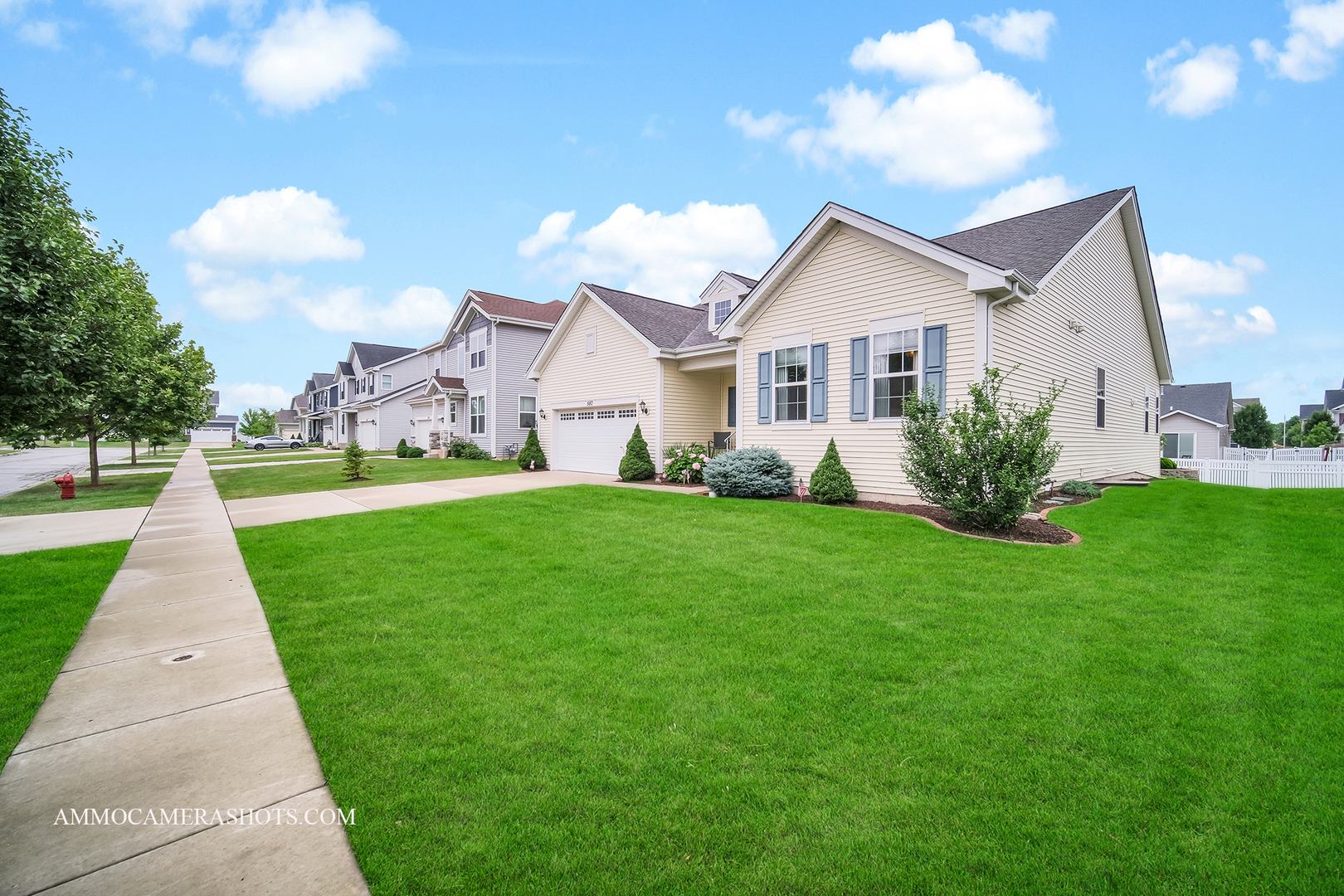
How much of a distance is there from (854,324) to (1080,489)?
19.6ft

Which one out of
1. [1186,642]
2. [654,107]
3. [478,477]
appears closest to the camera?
[1186,642]

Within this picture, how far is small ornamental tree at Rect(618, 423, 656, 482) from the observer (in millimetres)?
16594

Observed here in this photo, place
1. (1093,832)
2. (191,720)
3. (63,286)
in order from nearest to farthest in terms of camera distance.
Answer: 1. (1093,832)
2. (191,720)
3. (63,286)

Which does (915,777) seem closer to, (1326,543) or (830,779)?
(830,779)

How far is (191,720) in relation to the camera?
3240 mm

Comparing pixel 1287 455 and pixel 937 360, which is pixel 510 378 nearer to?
pixel 937 360

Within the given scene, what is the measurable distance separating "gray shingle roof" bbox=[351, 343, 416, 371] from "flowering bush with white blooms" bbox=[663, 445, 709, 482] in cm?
3688

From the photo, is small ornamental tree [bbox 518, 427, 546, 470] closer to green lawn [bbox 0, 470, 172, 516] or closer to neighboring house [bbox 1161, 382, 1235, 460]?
green lawn [bbox 0, 470, 172, 516]

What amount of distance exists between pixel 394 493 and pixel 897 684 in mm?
12628

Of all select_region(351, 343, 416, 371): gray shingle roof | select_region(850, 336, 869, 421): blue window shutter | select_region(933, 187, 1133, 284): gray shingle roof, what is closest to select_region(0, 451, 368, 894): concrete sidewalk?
select_region(850, 336, 869, 421): blue window shutter

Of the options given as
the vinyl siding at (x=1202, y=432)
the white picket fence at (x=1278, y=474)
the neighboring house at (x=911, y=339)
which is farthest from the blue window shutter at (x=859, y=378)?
the vinyl siding at (x=1202, y=432)

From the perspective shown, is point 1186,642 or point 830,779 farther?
point 1186,642

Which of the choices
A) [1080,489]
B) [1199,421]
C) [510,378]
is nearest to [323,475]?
[510,378]

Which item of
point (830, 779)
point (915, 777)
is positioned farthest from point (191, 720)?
point (915, 777)
